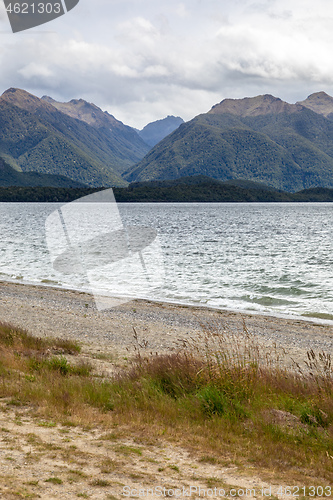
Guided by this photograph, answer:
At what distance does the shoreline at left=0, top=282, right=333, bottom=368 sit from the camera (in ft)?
48.5

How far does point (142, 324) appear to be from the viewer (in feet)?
59.0

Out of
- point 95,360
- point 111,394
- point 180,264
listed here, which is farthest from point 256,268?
point 111,394

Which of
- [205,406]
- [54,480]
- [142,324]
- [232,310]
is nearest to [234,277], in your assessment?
[232,310]

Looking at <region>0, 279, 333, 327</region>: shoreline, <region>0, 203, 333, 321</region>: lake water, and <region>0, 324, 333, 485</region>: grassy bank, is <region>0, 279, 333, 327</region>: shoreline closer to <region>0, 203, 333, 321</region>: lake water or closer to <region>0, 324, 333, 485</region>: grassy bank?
<region>0, 203, 333, 321</region>: lake water

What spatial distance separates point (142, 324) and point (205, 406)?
10.9 m

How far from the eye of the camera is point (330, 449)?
590 cm

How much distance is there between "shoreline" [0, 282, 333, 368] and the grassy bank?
4045mm

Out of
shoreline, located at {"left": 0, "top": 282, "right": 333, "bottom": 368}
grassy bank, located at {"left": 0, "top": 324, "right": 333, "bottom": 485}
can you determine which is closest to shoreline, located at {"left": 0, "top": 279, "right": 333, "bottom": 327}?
shoreline, located at {"left": 0, "top": 282, "right": 333, "bottom": 368}

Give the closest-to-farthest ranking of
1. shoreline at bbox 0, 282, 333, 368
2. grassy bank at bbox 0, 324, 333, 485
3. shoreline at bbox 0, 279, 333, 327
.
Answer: grassy bank at bbox 0, 324, 333, 485
shoreline at bbox 0, 282, 333, 368
shoreline at bbox 0, 279, 333, 327

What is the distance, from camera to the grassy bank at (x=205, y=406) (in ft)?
19.2

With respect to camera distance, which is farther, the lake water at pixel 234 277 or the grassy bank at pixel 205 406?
the lake water at pixel 234 277

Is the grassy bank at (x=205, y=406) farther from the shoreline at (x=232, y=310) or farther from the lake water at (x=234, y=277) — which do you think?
the lake water at (x=234, y=277)

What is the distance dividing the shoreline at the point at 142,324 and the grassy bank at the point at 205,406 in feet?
13.3

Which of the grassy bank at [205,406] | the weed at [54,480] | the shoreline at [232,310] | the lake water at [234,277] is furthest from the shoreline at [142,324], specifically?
the weed at [54,480]
